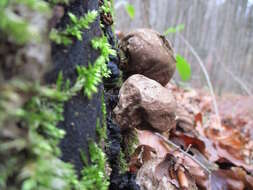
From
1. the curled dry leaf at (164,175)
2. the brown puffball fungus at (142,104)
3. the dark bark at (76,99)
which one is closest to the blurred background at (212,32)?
the brown puffball fungus at (142,104)

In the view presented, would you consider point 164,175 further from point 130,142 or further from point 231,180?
point 231,180

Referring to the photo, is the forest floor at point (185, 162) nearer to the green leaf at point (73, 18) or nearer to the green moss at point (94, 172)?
the green moss at point (94, 172)

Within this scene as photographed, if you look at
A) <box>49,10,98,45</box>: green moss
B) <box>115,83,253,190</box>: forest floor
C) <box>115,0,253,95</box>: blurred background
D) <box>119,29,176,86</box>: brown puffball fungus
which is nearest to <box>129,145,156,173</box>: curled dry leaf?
<box>115,83,253,190</box>: forest floor

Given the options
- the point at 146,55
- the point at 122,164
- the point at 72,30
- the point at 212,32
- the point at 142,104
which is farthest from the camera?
the point at 212,32

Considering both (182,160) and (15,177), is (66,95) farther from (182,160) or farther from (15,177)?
(182,160)

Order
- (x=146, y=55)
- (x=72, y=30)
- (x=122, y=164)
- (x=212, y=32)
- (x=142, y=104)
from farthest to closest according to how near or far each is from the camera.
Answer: (x=212, y=32)
(x=146, y=55)
(x=142, y=104)
(x=122, y=164)
(x=72, y=30)

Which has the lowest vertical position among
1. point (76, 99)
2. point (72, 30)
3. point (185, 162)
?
point (185, 162)

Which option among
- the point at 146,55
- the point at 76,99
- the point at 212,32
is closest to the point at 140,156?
the point at 146,55

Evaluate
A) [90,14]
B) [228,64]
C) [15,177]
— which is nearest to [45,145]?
[15,177]
